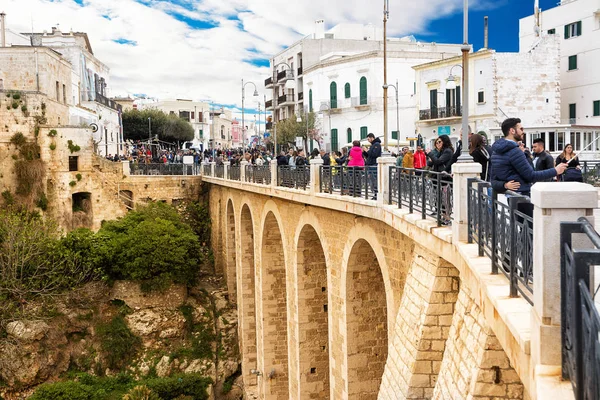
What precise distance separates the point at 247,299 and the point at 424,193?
54.2 ft

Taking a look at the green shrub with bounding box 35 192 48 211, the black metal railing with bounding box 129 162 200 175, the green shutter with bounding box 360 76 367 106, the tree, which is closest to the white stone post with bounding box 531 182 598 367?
the green shrub with bounding box 35 192 48 211

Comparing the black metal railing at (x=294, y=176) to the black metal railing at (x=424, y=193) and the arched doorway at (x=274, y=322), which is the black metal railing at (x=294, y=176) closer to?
the arched doorway at (x=274, y=322)

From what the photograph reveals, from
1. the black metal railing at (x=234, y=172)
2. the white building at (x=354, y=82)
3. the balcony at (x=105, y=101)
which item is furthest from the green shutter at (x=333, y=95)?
the balcony at (x=105, y=101)

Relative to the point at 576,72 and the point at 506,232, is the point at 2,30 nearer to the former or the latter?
the point at 576,72

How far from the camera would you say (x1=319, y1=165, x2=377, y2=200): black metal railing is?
9977 mm

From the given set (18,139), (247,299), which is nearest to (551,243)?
(247,299)

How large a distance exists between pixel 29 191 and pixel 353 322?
2054cm

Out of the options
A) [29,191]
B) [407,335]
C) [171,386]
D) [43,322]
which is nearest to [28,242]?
[43,322]

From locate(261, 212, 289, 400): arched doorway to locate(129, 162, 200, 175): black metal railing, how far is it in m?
13.5

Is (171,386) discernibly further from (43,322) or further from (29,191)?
(29,191)

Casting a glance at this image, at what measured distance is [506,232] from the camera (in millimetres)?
4602

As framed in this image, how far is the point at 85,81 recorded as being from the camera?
34469mm

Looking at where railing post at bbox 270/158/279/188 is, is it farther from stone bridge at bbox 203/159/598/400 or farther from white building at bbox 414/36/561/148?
white building at bbox 414/36/561/148

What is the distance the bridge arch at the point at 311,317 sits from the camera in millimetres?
15078
